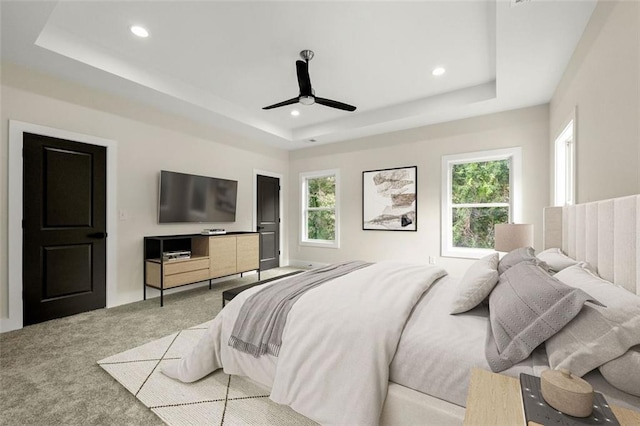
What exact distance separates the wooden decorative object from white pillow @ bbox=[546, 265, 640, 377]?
0.26 m

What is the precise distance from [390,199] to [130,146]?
390 centimetres

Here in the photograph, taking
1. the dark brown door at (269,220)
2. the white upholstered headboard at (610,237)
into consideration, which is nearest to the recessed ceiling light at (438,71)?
the white upholstered headboard at (610,237)

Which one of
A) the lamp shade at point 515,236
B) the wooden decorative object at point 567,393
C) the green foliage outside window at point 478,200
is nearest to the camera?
the wooden decorative object at point 567,393

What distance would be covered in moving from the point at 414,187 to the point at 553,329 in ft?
12.4

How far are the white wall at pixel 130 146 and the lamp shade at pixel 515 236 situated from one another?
13.1ft

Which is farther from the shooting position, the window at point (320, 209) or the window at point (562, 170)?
the window at point (320, 209)

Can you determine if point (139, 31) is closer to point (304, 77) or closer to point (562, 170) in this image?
point (304, 77)

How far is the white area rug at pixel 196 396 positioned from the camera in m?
1.57

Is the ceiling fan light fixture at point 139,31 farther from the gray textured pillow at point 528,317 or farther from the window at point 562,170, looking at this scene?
the window at point 562,170

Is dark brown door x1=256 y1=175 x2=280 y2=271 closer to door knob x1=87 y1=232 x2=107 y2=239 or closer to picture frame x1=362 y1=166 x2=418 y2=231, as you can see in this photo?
picture frame x1=362 y1=166 x2=418 y2=231

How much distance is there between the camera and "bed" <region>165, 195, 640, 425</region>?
117 centimetres

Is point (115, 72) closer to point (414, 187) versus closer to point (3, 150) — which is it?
point (3, 150)

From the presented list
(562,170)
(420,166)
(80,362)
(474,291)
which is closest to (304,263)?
(420,166)

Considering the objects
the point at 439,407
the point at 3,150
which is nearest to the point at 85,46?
the point at 3,150
